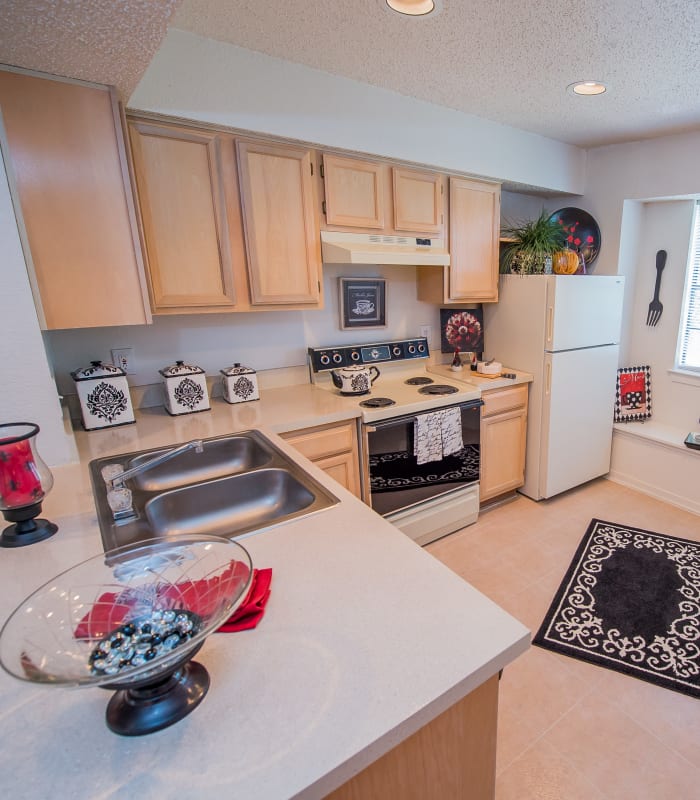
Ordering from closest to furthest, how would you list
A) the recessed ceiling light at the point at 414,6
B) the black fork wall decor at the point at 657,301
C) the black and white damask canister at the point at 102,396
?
1. the recessed ceiling light at the point at 414,6
2. the black and white damask canister at the point at 102,396
3. the black fork wall decor at the point at 657,301

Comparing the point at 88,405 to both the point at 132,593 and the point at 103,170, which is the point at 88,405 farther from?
the point at 132,593

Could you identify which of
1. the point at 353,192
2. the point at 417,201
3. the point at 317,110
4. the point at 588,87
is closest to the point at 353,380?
the point at 353,192

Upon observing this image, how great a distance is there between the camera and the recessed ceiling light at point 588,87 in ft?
6.53

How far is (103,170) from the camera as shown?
56.9 inches

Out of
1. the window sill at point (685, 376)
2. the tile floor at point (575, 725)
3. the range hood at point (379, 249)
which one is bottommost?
the tile floor at point (575, 725)

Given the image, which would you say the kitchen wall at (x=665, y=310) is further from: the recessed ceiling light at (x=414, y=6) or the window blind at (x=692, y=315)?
the recessed ceiling light at (x=414, y=6)

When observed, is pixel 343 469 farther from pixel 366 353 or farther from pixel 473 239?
pixel 473 239

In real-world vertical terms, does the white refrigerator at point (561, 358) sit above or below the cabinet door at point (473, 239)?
below

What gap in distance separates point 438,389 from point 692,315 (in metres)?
2.05

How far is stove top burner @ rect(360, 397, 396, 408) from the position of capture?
2100 millimetres

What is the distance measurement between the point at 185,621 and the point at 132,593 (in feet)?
0.51

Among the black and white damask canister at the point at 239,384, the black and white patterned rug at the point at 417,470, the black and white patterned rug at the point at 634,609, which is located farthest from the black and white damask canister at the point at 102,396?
the black and white patterned rug at the point at 634,609

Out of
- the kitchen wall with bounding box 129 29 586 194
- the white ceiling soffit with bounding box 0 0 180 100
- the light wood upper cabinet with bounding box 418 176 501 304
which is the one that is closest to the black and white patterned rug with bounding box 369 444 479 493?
the light wood upper cabinet with bounding box 418 176 501 304

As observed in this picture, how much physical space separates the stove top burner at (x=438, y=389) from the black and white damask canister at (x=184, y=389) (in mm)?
1167
